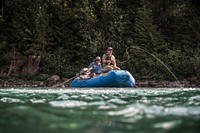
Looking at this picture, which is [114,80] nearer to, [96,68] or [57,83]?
[96,68]

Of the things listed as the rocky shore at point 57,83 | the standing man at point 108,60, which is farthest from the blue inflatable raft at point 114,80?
the rocky shore at point 57,83

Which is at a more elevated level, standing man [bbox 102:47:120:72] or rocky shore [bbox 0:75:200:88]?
standing man [bbox 102:47:120:72]

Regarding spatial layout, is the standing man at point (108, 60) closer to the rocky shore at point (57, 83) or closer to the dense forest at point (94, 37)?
the rocky shore at point (57, 83)

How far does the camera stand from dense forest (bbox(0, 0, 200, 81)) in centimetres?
2344

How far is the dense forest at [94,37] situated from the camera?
23438 mm

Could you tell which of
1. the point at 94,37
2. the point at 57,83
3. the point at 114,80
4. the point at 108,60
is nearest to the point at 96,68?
the point at 108,60

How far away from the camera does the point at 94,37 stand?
2427 cm

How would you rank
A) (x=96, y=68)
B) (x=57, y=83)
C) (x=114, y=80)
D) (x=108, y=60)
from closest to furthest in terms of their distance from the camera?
(x=114, y=80)
(x=108, y=60)
(x=96, y=68)
(x=57, y=83)

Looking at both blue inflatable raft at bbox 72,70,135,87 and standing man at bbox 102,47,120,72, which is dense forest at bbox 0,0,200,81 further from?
blue inflatable raft at bbox 72,70,135,87

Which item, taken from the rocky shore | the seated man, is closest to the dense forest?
the rocky shore

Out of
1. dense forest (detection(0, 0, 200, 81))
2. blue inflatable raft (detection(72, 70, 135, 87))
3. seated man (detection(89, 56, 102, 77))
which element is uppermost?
dense forest (detection(0, 0, 200, 81))

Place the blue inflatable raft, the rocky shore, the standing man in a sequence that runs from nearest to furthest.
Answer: the blue inflatable raft, the standing man, the rocky shore

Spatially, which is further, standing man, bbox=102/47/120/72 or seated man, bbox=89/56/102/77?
seated man, bbox=89/56/102/77

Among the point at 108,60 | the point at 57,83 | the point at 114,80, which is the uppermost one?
the point at 108,60
